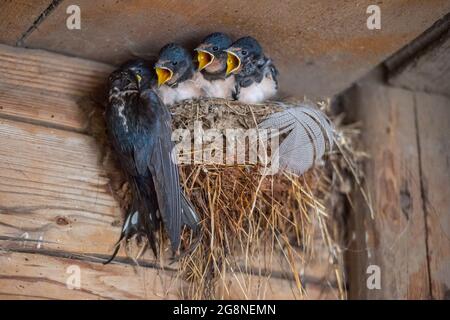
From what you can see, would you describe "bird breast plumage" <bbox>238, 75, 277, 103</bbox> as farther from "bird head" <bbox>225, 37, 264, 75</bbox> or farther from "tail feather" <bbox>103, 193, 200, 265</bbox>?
"tail feather" <bbox>103, 193, 200, 265</bbox>

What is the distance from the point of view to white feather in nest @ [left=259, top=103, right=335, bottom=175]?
213cm

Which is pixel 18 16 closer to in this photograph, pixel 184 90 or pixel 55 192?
pixel 55 192

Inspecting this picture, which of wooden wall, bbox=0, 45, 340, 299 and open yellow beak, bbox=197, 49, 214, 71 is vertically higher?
open yellow beak, bbox=197, 49, 214, 71

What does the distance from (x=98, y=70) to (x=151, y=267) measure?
653mm

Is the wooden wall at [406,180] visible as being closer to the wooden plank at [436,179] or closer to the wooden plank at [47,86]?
the wooden plank at [436,179]

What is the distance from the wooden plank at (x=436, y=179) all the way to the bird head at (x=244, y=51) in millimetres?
657

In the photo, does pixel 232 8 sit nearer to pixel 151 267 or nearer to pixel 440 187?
pixel 151 267

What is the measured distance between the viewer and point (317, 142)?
2193mm

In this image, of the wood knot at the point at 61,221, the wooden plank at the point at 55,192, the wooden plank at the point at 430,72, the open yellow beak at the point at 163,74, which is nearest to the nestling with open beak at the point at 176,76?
the open yellow beak at the point at 163,74

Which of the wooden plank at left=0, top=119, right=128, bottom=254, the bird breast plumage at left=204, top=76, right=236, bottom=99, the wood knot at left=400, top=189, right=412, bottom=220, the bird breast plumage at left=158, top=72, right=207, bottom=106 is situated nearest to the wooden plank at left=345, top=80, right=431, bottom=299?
the wood knot at left=400, top=189, right=412, bottom=220

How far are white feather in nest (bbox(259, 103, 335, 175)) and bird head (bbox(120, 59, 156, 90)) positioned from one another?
0.41 metres

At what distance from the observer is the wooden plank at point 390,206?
2.29 meters

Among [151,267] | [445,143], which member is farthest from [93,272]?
[445,143]
